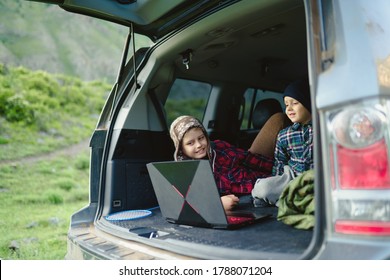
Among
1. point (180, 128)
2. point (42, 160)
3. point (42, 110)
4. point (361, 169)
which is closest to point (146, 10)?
point (180, 128)

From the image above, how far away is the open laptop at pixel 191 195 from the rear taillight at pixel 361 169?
66cm

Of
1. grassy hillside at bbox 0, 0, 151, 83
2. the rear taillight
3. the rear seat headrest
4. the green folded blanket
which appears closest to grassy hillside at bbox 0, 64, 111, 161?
grassy hillside at bbox 0, 0, 151, 83

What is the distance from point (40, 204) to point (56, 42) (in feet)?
18.5

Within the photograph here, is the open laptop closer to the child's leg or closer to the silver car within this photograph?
the silver car

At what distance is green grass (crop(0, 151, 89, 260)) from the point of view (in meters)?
4.37

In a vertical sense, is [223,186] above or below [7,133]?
below

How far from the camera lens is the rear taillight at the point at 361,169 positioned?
120 cm

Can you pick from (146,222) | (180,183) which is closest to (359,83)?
(180,183)

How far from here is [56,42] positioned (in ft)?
33.9

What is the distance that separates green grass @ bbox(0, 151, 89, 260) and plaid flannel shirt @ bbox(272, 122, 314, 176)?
2.54m

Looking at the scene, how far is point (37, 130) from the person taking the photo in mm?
8750

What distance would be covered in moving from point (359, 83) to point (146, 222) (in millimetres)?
1561

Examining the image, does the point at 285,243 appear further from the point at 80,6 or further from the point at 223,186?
the point at 80,6

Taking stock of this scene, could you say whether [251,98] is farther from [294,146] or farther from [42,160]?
[42,160]
